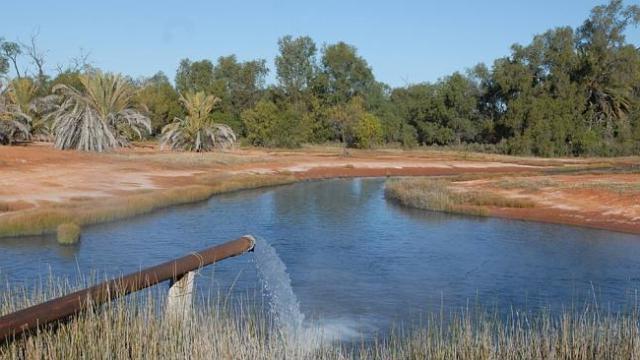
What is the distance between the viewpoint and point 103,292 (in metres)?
7.14

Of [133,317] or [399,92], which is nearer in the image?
[133,317]

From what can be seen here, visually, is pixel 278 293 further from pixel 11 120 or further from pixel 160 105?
pixel 160 105

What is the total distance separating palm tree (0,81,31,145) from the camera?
5434 centimetres

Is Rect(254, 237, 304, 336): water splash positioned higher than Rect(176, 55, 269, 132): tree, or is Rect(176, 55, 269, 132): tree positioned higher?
Rect(176, 55, 269, 132): tree

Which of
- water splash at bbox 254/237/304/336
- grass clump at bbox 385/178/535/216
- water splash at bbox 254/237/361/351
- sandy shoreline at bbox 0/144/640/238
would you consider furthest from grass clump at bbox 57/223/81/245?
grass clump at bbox 385/178/535/216

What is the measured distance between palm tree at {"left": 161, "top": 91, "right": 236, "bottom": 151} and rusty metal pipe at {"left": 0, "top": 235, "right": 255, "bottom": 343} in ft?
181

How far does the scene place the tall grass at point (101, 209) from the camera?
A: 23.3 meters

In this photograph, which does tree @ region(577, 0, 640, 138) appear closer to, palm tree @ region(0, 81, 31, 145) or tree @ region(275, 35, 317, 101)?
tree @ region(275, 35, 317, 101)

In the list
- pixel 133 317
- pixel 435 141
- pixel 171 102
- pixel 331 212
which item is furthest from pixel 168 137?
pixel 133 317

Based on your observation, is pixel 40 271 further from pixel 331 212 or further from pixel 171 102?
pixel 171 102

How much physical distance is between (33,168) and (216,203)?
1105 cm

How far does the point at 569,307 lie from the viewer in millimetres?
14789

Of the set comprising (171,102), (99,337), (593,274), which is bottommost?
(593,274)

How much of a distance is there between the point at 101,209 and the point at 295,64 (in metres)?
73.7
